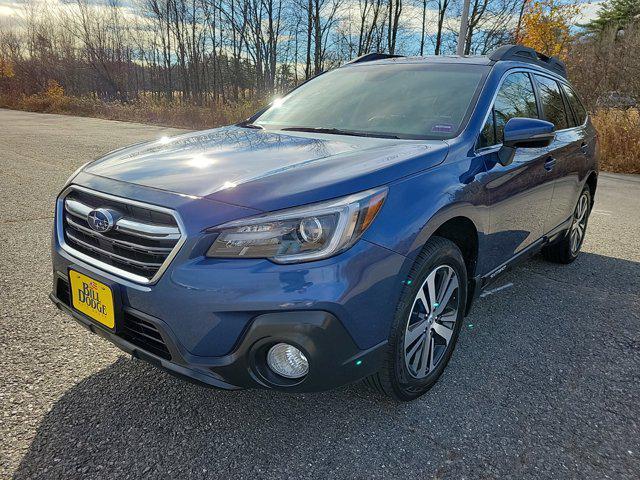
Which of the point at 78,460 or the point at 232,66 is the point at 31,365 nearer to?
the point at 78,460

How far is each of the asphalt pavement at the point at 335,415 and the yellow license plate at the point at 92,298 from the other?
0.48 metres

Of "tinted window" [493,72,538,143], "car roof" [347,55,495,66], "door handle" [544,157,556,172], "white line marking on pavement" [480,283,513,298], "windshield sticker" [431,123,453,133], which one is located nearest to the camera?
"windshield sticker" [431,123,453,133]

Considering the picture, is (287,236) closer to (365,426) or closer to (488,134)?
(365,426)

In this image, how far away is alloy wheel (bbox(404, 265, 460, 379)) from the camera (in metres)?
2.15

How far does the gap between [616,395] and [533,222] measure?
4.02 feet

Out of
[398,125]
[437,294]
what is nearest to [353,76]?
[398,125]

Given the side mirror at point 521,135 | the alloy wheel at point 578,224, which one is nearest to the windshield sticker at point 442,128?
the side mirror at point 521,135

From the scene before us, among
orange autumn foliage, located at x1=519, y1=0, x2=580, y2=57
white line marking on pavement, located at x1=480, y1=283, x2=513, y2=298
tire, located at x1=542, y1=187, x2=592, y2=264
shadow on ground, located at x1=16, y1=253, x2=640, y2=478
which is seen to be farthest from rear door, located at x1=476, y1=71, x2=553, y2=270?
orange autumn foliage, located at x1=519, y1=0, x2=580, y2=57

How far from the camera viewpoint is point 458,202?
225 centimetres

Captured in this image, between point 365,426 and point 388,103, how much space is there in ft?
6.33

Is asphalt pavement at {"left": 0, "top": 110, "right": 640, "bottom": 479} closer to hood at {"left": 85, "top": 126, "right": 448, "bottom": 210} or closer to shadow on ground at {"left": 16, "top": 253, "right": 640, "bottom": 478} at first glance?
shadow on ground at {"left": 16, "top": 253, "right": 640, "bottom": 478}

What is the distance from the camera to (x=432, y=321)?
230 cm

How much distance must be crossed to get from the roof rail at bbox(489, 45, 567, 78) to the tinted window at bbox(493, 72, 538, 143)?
0.15m

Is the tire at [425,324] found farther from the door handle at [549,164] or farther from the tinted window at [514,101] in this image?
the door handle at [549,164]
